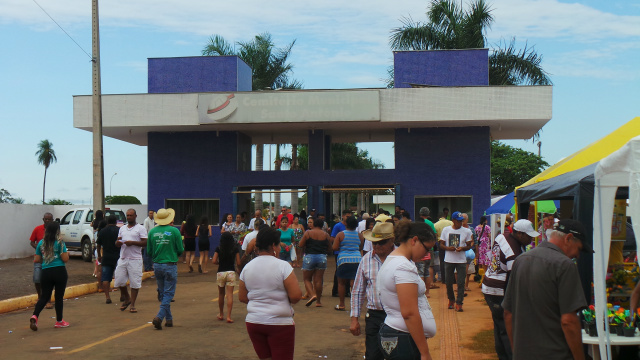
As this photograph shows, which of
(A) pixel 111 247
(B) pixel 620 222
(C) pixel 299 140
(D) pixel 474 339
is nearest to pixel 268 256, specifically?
(D) pixel 474 339

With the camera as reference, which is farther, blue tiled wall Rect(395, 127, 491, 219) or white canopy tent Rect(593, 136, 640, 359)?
blue tiled wall Rect(395, 127, 491, 219)

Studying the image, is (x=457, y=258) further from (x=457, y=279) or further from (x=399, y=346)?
(x=399, y=346)

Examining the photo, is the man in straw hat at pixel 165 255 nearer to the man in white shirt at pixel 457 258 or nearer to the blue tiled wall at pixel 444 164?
the man in white shirt at pixel 457 258

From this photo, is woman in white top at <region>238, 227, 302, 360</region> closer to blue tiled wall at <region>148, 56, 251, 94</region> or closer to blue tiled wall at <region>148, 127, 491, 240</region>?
blue tiled wall at <region>148, 127, 491, 240</region>

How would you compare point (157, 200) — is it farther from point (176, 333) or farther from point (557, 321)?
point (557, 321)

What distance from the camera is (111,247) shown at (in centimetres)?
1350

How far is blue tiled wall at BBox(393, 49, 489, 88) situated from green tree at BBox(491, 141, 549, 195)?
31072 mm

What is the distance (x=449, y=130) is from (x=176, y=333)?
16.4 meters

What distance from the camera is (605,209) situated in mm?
6277

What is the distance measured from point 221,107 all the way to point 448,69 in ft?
28.5

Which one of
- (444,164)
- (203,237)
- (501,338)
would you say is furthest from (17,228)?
(501,338)

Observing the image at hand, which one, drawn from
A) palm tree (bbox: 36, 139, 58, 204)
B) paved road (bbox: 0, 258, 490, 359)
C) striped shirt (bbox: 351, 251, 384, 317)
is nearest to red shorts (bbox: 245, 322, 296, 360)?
striped shirt (bbox: 351, 251, 384, 317)

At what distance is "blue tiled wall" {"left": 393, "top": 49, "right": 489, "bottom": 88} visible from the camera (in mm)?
25547

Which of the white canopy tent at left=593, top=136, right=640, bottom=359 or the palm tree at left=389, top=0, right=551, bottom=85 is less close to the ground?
the palm tree at left=389, top=0, right=551, bottom=85
